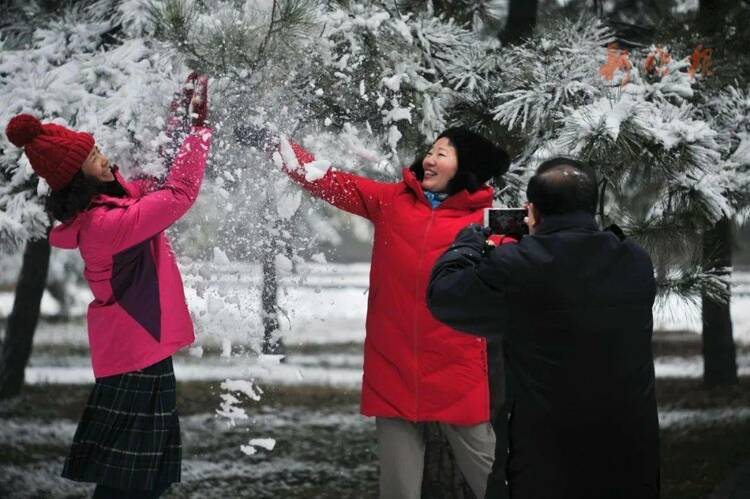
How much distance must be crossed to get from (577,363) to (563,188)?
0.47 m

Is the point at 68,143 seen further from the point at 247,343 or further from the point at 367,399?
the point at 367,399

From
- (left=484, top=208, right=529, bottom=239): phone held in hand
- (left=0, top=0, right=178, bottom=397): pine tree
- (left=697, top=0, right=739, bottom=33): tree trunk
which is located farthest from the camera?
(left=697, top=0, right=739, bottom=33): tree trunk

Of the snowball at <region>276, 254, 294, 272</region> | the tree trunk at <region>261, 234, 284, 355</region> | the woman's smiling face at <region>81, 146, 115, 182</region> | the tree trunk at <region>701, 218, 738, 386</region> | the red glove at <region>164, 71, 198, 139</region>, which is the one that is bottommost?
the tree trunk at <region>701, 218, 738, 386</region>

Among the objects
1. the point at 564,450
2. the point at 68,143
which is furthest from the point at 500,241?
the point at 68,143

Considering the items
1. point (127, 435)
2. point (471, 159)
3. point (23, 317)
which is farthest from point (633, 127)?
point (23, 317)

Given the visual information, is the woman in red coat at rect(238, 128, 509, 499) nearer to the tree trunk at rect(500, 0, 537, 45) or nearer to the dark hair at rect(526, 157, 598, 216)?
the dark hair at rect(526, 157, 598, 216)

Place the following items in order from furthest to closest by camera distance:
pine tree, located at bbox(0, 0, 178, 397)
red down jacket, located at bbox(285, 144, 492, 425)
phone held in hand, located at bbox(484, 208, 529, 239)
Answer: pine tree, located at bbox(0, 0, 178, 397)
red down jacket, located at bbox(285, 144, 492, 425)
phone held in hand, located at bbox(484, 208, 529, 239)

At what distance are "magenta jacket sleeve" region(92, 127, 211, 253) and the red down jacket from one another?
40 cm

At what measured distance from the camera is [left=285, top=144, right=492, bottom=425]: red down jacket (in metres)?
3.08

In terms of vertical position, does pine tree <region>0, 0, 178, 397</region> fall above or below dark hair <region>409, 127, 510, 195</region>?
above

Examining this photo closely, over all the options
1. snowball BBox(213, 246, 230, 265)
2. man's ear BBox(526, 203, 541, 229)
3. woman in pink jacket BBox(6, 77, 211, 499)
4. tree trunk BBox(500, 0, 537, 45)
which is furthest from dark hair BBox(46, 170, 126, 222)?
tree trunk BBox(500, 0, 537, 45)

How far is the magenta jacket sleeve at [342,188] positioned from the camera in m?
3.23

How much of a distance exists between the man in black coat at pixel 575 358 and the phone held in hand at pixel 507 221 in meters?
0.41

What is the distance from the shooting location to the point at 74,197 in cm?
280
